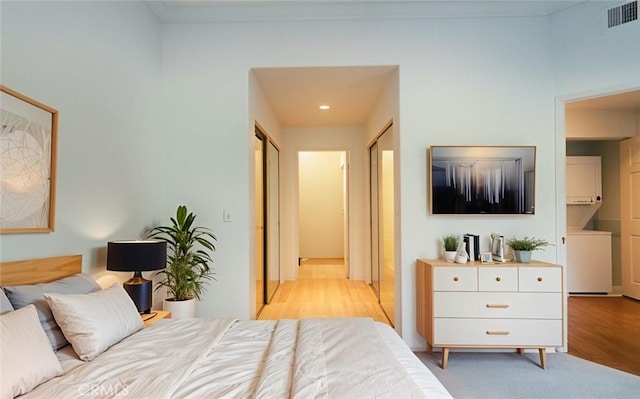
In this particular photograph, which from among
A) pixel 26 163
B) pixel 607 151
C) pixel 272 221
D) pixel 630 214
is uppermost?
pixel 607 151

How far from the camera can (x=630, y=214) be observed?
14.3 ft

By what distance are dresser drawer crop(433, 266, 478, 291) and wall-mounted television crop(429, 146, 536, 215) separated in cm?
53

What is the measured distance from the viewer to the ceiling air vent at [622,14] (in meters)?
2.74

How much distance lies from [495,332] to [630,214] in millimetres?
3273

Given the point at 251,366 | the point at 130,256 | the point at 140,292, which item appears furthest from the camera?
the point at 140,292

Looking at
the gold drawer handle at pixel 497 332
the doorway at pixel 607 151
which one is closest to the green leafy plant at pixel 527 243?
the gold drawer handle at pixel 497 332

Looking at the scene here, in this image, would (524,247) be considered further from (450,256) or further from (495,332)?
(495,332)

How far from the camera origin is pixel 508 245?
296cm

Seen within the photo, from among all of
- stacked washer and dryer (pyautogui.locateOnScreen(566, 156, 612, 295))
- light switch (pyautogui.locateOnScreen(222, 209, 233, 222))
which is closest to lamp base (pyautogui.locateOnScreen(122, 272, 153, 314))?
light switch (pyautogui.locateOnScreen(222, 209, 233, 222))

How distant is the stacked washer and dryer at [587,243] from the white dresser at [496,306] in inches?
91.7

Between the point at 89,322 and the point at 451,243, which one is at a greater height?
the point at 451,243

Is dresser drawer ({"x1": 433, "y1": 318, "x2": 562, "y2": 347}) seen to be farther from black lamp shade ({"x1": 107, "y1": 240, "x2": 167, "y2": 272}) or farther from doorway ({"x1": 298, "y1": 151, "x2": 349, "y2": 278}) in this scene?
doorway ({"x1": 298, "y1": 151, "x2": 349, "y2": 278})

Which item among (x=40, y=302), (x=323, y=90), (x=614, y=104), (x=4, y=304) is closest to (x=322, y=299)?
(x=323, y=90)

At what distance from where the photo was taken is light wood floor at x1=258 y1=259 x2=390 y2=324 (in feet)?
12.7
